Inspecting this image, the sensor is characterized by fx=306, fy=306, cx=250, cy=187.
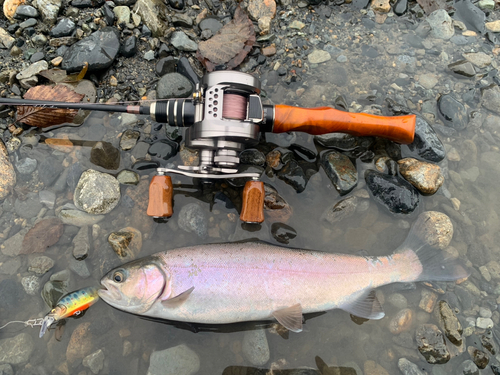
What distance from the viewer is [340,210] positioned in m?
3.55

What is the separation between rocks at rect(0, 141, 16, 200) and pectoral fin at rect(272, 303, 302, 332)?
332cm

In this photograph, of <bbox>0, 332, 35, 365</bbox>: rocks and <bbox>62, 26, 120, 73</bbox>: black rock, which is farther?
<bbox>62, 26, 120, 73</bbox>: black rock

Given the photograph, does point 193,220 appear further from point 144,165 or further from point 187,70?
point 187,70

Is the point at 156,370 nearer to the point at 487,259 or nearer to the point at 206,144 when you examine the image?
the point at 206,144

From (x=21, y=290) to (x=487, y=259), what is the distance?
208 inches

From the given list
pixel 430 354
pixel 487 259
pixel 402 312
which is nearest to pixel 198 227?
pixel 402 312

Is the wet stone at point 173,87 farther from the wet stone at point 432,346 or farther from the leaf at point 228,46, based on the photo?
the wet stone at point 432,346

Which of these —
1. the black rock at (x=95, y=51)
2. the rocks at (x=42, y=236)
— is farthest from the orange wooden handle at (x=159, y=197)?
the black rock at (x=95, y=51)

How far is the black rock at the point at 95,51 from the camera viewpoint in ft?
12.2

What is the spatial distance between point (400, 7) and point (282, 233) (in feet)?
11.5

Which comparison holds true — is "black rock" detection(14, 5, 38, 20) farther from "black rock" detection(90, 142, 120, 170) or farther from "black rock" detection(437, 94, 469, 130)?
"black rock" detection(437, 94, 469, 130)

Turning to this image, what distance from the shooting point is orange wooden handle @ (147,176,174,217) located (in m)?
3.14

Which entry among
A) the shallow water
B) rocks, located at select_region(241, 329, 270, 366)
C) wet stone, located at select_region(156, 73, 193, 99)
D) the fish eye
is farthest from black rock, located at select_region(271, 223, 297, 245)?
wet stone, located at select_region(156, 73, 193, 99)

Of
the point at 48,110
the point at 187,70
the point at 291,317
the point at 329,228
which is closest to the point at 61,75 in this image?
the point at 48,110
